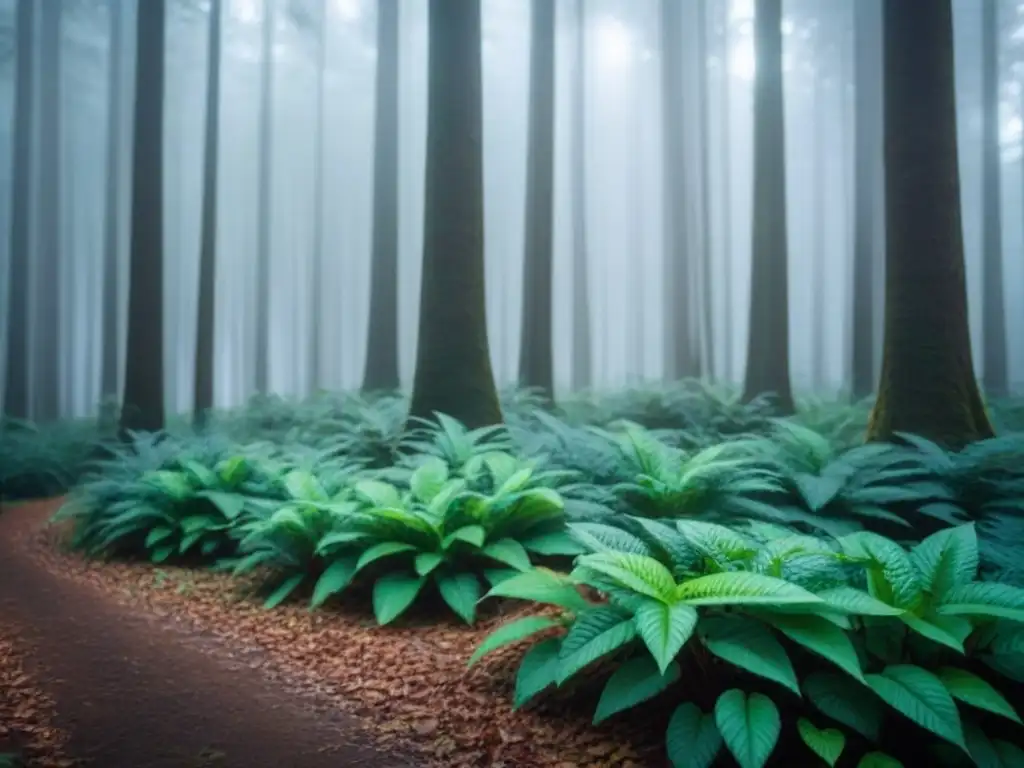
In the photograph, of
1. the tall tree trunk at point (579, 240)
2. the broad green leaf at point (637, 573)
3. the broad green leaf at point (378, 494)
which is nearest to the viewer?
the broad green leaf at point (637, 573)

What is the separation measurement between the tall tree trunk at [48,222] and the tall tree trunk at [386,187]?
17.5 ft

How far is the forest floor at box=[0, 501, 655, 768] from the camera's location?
247 centimetres

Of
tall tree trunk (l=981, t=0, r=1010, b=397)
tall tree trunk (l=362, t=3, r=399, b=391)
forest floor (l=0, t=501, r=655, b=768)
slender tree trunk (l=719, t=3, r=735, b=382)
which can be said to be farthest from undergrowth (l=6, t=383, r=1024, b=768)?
slender tree trunk (l=719, t=3, r=735, b=382)

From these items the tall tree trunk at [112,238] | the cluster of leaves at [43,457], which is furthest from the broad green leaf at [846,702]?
the tall tree trunk at [112,238]

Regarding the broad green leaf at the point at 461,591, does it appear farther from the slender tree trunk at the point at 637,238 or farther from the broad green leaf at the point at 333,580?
the slender tree trunk at the point at 637,238

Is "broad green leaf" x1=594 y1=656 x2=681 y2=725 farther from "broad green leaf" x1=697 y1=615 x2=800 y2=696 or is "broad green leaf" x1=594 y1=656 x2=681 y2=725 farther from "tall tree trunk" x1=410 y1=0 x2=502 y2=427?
"tall tree trunk" x1=410 y1=0 x2=502 y2=427

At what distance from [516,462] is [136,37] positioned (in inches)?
325

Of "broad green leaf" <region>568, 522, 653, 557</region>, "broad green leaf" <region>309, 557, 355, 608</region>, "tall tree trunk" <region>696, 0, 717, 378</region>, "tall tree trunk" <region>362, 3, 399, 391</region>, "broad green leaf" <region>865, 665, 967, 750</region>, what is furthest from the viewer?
"tall tree trunk" <region>696, 0, 717, 378</region>

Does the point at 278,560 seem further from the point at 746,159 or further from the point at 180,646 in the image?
the point at 746,159

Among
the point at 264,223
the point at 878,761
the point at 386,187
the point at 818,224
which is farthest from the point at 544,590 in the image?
the point at 818,224

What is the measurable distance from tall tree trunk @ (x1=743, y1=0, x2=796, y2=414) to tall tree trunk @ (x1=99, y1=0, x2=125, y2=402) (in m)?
10.3

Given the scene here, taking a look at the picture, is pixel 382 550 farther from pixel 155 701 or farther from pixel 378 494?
pixel 155 701

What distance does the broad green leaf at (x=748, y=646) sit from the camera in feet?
7.52

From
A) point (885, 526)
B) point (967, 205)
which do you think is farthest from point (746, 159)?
point (885, 526)
